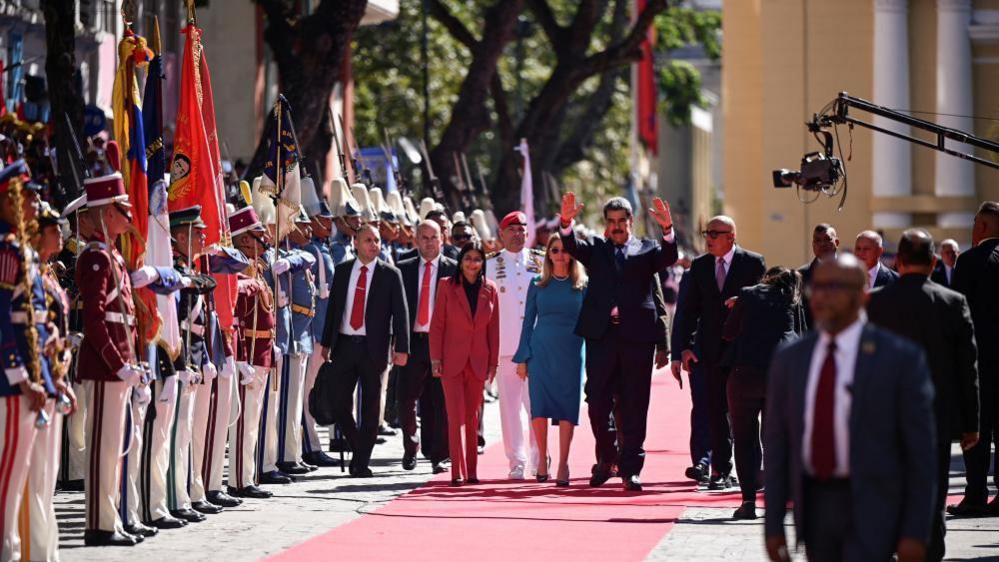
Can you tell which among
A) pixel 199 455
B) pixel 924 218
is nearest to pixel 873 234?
pixel 199 455

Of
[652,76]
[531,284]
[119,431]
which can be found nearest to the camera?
[119,431]

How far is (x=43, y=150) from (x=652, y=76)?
3771 cm

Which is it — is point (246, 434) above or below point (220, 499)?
above

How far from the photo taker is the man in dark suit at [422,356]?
1677 centimetres

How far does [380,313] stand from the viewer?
635 inches

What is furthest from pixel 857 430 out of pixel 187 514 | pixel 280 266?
pixel 280 266

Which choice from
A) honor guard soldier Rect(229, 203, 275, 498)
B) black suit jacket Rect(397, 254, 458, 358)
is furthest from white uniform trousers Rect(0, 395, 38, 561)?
black suit jacket Rect(397, 254, 458, 358)

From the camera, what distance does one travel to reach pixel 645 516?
13477mm

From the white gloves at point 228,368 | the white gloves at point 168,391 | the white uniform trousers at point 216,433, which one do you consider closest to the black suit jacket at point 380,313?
the white uniform trousers at point 216,433

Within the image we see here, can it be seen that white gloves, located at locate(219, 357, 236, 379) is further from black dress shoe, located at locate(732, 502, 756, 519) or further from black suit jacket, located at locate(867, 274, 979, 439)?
black suit jacket, located at locate(867, 274, 979, 439)

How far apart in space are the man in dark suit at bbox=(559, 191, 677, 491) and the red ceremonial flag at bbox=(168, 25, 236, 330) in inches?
106

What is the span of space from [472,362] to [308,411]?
80.7 inches

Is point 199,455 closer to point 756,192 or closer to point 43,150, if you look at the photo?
point 43,150

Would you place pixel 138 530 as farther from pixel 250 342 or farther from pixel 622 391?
pixel 622 391
